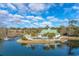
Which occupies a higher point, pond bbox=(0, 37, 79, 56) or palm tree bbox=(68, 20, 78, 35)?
palm tree bbox=(68, 20, 78, 35)

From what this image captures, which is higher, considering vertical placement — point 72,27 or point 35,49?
point 72,27

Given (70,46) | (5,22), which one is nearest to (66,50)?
(70,46)

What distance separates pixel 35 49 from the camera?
4.57 feet

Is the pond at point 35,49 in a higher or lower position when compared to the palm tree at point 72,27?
lower

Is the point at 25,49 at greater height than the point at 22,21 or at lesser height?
lesser

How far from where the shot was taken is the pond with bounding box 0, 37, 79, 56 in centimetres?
138

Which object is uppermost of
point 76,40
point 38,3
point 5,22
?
point 38,3

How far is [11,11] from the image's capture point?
141 centimetres

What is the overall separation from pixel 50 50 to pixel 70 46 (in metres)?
0.17

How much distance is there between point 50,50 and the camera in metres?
1.39

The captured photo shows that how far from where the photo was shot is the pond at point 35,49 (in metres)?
1.38

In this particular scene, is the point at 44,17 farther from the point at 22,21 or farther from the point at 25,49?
the point at 25,49

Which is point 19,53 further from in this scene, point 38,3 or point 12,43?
point 38,3

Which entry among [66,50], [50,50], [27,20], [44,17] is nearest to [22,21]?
[27,20]
